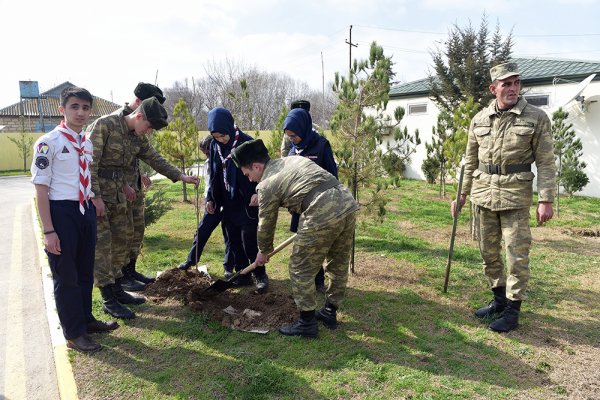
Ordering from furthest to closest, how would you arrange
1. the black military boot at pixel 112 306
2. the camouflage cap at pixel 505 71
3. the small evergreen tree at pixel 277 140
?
the small evergreen tree at pixel 277 140, the black military boot at pixel 112 306, the camouflage cap at pixel 505 71

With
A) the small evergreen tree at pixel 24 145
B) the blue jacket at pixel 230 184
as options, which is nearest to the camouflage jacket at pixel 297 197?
the blue jacket at pixel 230 184

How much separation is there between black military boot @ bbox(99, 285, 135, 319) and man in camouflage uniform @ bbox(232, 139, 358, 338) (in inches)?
55.3

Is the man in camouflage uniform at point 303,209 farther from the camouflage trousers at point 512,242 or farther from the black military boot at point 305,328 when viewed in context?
the camouflage trousers at point 512,242

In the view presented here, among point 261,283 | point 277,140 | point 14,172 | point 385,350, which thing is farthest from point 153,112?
point 14,172

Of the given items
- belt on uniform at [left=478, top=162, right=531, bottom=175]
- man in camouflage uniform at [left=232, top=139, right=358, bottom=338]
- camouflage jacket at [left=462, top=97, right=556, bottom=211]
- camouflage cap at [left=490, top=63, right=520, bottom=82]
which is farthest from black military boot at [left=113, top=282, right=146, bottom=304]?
camouflage cap at [left=490, top=63, right=520, bottom=82]

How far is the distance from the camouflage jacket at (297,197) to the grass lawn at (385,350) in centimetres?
101

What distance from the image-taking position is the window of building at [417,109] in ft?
54.4

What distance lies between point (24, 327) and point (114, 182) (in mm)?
1534

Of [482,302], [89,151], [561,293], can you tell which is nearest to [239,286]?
[89,151]

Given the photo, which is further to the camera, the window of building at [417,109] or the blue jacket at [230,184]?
the window of building at [417,109]

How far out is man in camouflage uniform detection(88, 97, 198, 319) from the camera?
Answer: 12.3 feet

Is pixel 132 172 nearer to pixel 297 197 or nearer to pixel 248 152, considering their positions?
pixel 248 152

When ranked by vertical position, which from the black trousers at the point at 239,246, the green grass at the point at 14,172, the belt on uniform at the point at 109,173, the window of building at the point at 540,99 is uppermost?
the window of building at the point at 540,99

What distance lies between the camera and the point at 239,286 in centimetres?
467
